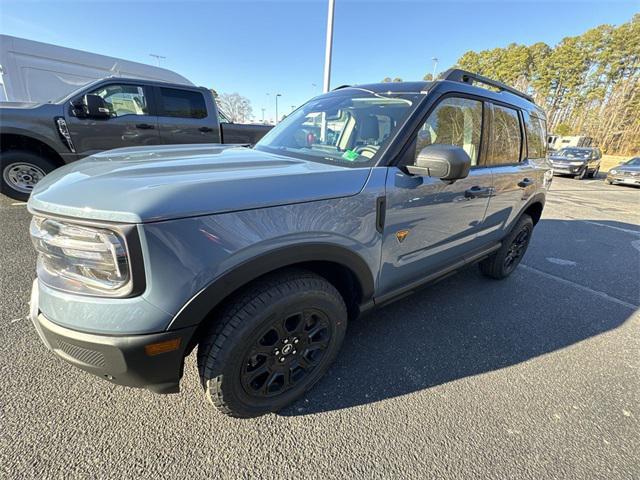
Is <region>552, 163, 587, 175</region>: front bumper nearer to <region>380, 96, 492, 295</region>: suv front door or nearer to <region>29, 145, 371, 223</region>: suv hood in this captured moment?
<region>380, 96, 492, 295</region>: suv front door

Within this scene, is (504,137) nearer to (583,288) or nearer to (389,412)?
(583,288)

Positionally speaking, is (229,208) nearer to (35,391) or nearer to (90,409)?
(90,409)

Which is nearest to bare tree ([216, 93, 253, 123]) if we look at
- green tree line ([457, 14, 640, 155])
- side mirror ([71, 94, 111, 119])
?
green tree line ([457, 14, 640, 155])

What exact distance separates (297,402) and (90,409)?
1.13m

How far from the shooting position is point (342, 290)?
6.34 feet

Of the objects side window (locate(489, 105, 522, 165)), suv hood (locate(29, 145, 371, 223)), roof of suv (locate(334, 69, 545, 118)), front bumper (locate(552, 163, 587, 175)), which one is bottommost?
front bumper (locate(552, 163, 587, 175))

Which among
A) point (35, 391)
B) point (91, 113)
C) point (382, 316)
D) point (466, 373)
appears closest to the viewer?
point (35, 391)

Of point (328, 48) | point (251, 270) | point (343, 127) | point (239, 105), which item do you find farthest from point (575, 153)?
point (239, 105)

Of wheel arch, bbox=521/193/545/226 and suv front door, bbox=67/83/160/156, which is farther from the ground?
suv front door, bbox=67/83/160/156

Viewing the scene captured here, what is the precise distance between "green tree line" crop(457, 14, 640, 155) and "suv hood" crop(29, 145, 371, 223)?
4405 centimetres

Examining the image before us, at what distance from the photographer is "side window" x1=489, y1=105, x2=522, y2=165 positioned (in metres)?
2.64

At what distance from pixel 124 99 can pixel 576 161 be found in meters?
19.3

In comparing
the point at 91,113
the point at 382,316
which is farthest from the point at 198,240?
the point at 91,113

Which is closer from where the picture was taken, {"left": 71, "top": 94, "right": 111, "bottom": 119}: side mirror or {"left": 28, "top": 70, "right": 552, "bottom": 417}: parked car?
{"left": 28, "top": 70, "right": 552, "bottom": 417}: parked car
